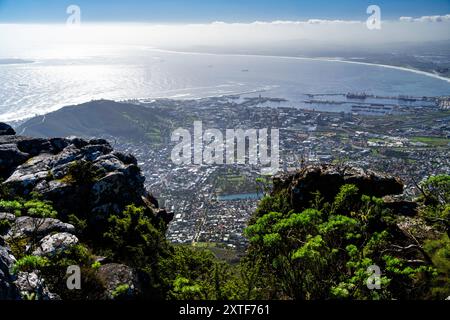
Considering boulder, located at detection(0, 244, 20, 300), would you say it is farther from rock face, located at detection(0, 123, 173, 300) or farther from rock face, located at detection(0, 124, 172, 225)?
rock face, located at detection(0, 124, 172, 225)

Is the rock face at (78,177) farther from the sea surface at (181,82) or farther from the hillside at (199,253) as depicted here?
the sea surface at (181,82)

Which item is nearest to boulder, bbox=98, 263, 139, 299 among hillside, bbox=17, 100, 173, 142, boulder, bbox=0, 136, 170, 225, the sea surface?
boulder, bbox=0, 136, 170, 225

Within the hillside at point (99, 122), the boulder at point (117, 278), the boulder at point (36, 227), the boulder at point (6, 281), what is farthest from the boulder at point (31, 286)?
the hillside at point (99, 122)

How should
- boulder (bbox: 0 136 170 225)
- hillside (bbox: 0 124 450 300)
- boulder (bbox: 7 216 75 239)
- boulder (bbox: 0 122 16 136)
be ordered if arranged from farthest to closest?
1. boulder (bbox: 0 122 16 136)
2. boulder (bbox: 0 136 170 225)
3. boulder (bbox: 7 216 75 239)
4. hillside (bbox: 0 124 450 300)

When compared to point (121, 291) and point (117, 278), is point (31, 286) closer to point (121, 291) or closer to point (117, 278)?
point (121, 291)

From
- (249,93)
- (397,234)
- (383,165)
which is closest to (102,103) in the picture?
(249,93)

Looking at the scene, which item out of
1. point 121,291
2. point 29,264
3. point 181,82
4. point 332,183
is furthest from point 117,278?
point 181,82
